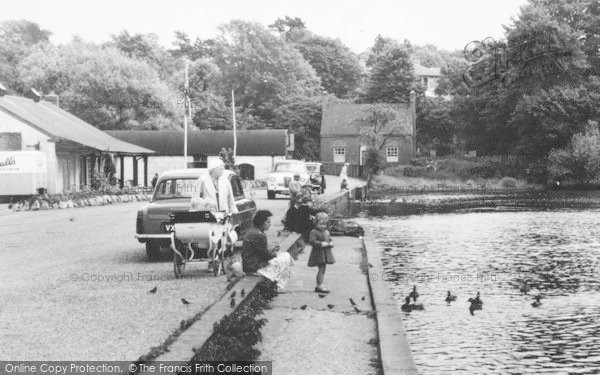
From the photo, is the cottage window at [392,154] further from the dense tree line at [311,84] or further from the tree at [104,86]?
the tree at [104,86]

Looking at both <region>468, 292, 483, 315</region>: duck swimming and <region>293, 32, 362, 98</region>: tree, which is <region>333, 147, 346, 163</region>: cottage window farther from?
<region>468, 292, 483, 315</region>: duck swimming

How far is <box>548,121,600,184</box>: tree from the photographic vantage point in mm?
67125

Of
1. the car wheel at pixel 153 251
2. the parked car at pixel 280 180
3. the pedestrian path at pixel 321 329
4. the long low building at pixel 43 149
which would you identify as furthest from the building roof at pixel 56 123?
the pedestrian path at pixel 321 329

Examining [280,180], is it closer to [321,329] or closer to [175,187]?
[175,187]

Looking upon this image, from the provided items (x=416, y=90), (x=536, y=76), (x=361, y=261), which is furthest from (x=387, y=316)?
(x=416, y=90)

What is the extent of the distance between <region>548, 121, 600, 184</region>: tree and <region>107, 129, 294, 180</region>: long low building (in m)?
21.8

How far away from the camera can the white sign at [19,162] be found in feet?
132

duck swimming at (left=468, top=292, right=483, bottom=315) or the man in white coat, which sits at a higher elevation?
the man in white coat

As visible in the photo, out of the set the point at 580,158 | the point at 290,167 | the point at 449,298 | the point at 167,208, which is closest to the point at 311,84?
the point at 580,158

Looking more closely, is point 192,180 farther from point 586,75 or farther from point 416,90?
point 416,90

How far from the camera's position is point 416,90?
303ft

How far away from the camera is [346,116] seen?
88.2m

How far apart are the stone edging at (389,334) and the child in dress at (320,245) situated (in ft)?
2.59

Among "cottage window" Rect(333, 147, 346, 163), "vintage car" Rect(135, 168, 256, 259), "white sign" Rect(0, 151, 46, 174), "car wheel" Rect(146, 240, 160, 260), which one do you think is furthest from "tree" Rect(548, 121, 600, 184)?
"car wheel" Rect(146, 240, 160, 260)
